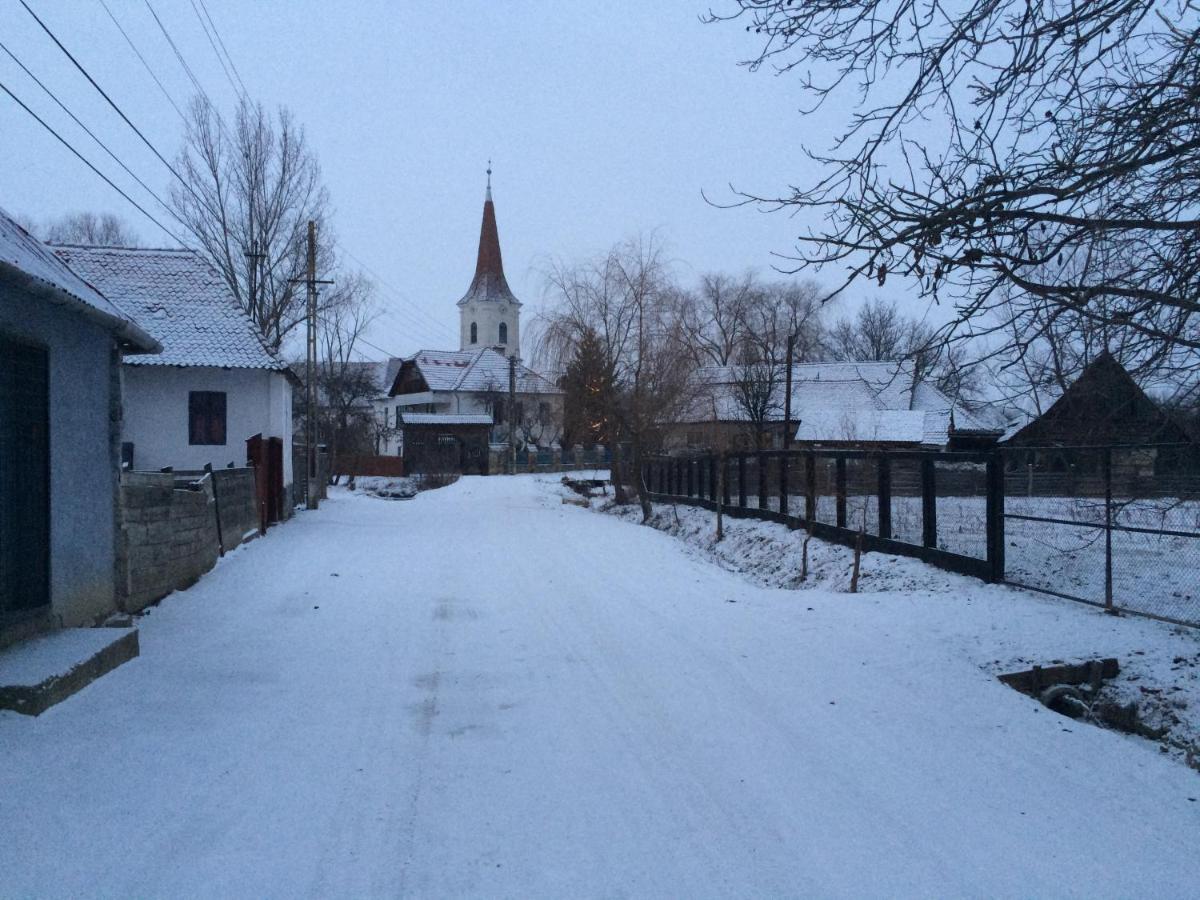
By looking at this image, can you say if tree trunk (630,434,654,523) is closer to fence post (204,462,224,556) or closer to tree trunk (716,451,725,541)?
tree trunk (716,451,725,541)

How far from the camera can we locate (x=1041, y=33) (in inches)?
228

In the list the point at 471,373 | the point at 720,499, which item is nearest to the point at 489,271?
the point at 471,373

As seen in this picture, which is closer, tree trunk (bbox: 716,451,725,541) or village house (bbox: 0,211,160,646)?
village house (bbox: 0,211,160,646)

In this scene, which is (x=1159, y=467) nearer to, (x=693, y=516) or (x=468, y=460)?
Answer: (x=693, y=516)

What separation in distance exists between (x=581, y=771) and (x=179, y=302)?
23.8m

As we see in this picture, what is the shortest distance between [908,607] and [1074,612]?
149 cm

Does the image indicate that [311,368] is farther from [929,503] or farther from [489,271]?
[489,271]

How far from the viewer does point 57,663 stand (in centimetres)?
644

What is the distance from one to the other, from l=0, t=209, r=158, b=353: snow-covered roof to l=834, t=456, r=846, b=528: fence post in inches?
408

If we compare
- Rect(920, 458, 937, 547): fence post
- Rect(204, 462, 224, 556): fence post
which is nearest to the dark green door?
Rect(204, 462, 224, 556): fence post

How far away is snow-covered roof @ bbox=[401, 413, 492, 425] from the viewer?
6181 centimetres

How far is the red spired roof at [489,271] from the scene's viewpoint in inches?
3282

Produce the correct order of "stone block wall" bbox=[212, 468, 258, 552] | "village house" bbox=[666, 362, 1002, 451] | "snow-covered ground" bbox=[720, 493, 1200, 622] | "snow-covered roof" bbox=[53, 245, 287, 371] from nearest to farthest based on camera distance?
"snow-covered ground" bbox=[720, 493, 1200, 622], "stone block wall" bbox=[212, 468, 258, 552], "snow-covered roof" bbox=[53, 245, 287, 371], "village house" bbox=[666, 362, 1002, 451]

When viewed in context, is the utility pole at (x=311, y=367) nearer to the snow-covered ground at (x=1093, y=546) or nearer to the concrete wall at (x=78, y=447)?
the concrete wall at (x=78, y=447)
